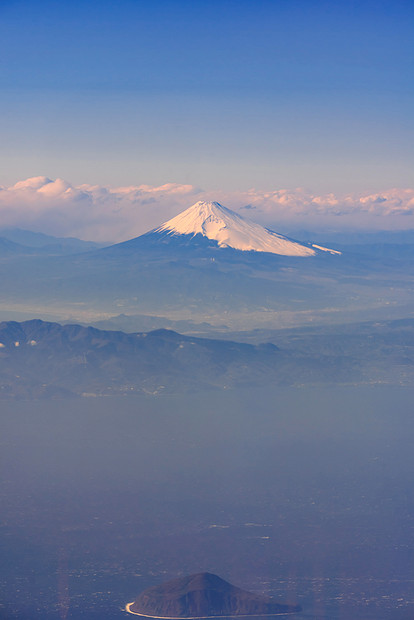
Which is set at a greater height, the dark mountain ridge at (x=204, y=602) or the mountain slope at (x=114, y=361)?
the mountain slope at (x=114, y=361)

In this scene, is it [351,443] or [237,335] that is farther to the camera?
[237,335]

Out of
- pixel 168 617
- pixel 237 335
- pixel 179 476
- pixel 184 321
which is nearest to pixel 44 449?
pixel 179 476

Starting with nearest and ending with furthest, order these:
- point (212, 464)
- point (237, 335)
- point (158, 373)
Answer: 1. point (212, 464)
2. point (158, 373)
3. point (237, 335)

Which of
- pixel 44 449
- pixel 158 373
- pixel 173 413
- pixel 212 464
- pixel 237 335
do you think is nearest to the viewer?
pixel 212 464

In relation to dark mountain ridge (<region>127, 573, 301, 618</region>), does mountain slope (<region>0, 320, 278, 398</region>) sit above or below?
above

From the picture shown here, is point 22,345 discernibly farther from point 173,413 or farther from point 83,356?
point 173,413

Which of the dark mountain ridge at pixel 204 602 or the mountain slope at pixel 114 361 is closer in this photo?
the dark mountain ridge at pixel 204 602

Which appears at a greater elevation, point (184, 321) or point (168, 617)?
point (184, 321)

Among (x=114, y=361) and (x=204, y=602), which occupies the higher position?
(x=114, y=361)

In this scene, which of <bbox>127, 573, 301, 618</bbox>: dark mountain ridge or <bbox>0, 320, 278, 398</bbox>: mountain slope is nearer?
<bbox>127, 573, 301, 618</bbox>: dark mountain ridge

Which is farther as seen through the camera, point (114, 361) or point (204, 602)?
point (114, 361)
